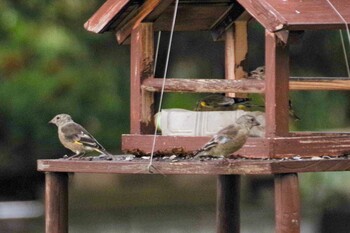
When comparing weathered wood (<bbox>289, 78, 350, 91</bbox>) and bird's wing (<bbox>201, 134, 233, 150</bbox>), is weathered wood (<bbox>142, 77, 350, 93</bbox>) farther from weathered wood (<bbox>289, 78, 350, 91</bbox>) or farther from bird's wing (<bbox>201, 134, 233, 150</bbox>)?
bird's wing (<bbox>201, 134, 233, 150</bbox>)

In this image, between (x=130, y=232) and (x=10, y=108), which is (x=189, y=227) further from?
(x=10, y=108)

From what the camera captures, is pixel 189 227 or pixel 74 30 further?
pixel 189 227

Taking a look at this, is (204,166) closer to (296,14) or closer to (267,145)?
(267,145)

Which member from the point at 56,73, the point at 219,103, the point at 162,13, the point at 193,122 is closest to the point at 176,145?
the point at 193,122

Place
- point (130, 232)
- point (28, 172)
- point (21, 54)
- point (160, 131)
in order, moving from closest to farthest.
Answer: point (160, 131), point (21, 54), point (130, 232), point (28, 172)

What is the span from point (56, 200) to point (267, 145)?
28.9 inches

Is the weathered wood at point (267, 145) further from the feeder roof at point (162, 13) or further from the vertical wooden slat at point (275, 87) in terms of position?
the feeder roof at point (162, 13)

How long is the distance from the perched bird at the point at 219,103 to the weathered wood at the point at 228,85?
0.21 metres

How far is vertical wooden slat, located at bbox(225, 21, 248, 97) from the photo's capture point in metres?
5.18

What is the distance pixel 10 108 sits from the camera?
1135 centimetres

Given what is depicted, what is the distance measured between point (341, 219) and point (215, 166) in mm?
7418

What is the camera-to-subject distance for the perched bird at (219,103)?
Result: 4898 mm

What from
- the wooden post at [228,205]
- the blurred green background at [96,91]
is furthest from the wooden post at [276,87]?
the blurred green background at [96,91]

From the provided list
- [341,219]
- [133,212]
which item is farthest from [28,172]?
[341,219]
